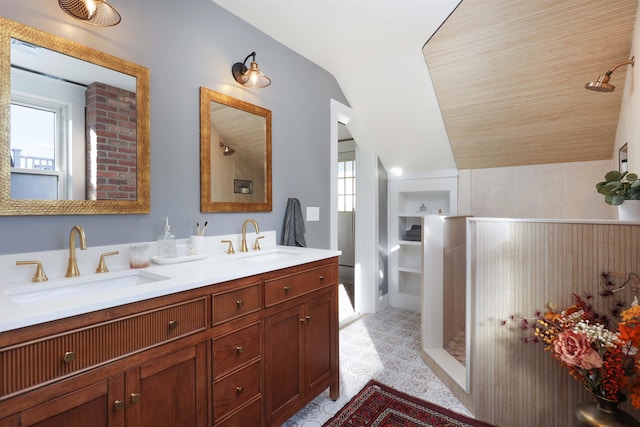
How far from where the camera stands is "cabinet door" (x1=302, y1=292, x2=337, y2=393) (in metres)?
1.78

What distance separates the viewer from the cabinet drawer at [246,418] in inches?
53.2

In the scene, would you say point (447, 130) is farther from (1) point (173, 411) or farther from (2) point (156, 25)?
(1) point (173, 411)

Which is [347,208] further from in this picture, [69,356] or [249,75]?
[69,356]

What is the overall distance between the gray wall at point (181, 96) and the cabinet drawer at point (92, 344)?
2.10ft

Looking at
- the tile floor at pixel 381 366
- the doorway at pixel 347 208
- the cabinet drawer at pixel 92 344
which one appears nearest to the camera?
the cabinet drawer at pixel 92 344

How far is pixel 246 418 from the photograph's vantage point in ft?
4.70

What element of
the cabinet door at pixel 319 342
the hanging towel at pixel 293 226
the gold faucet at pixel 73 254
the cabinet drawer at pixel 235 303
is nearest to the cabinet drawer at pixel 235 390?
the cabinet drawer at pixel 235 303

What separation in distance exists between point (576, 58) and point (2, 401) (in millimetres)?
3197

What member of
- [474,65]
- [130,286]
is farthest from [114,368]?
[474,65]

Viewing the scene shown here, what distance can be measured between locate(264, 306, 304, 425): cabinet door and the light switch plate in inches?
44.3

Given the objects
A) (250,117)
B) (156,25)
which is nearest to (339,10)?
(250,117)

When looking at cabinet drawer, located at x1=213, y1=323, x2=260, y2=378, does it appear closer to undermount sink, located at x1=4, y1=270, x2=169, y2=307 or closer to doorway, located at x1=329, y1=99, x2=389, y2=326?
undermount sink, located at x1=4, y1=270, x2=169, y2=307

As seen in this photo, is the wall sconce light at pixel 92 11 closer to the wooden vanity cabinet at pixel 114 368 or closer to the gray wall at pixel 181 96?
the gray wall at pixel 181 96

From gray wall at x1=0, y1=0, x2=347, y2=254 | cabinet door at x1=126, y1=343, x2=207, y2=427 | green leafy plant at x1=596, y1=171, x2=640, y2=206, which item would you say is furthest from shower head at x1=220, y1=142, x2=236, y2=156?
green leafy plant at x1=596, y1=171, x2=640, y2=206
